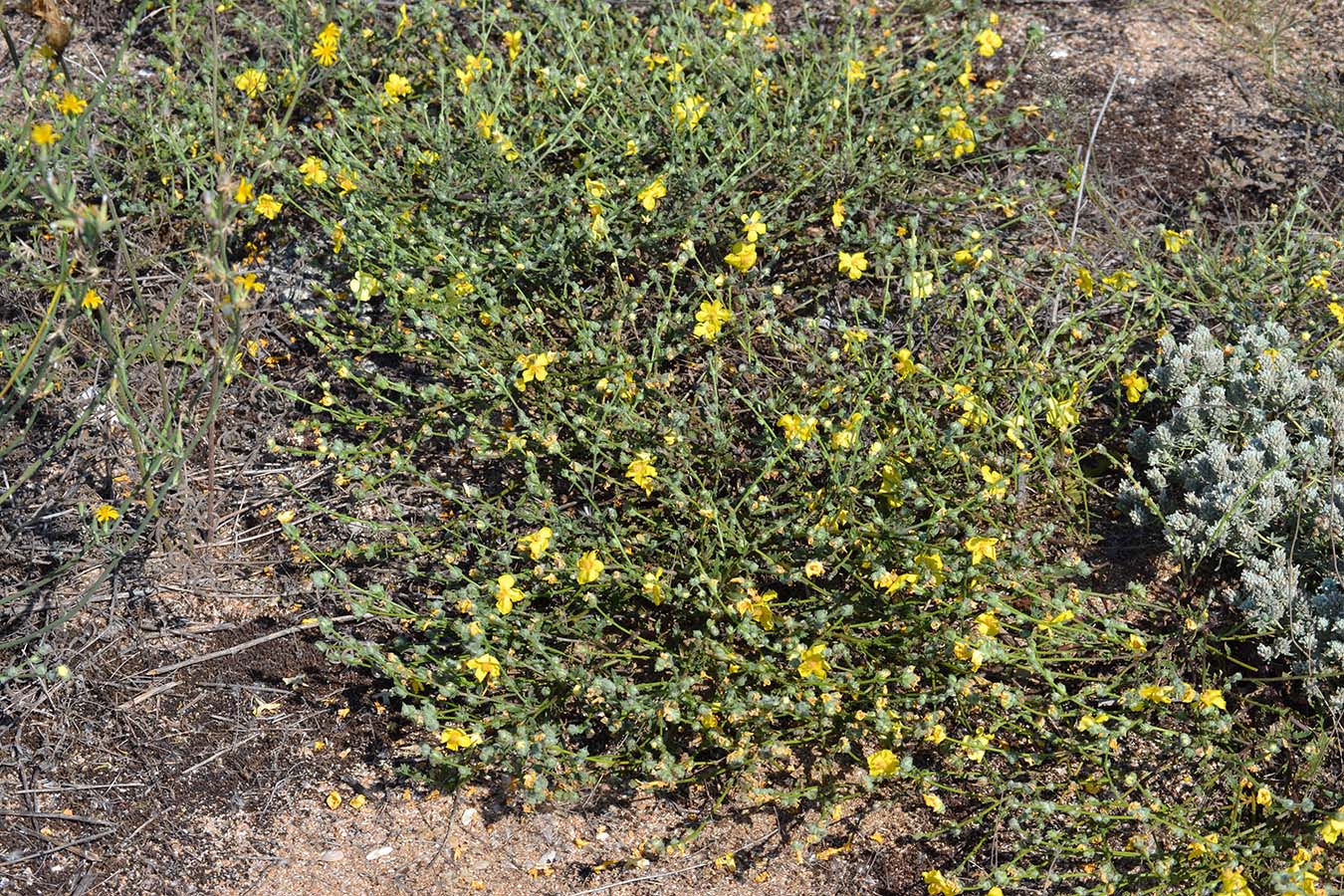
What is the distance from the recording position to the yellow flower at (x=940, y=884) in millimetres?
2486

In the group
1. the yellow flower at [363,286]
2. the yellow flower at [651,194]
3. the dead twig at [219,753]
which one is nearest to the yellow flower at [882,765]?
the dead twig at [219,753]

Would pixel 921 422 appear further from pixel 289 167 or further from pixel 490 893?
pixel 289 167

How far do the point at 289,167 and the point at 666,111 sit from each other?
1.10 m

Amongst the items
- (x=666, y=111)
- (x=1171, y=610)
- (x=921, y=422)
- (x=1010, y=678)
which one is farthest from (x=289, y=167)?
(x=1171, y=610)

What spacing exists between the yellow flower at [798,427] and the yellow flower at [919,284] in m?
0.48

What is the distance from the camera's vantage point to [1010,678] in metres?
2.86

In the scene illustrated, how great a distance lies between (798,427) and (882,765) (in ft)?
2.59

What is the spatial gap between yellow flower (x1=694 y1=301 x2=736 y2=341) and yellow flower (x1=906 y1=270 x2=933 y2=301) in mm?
461

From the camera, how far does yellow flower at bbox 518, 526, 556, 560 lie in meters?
2.78

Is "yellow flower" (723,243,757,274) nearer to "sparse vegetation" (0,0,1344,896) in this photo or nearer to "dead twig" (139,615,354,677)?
"sparse vegetation" (0,0,1344,896)

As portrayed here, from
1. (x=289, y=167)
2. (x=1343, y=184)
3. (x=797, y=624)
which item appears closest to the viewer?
(x=797, y=624)

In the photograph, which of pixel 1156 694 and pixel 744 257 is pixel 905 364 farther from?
pixel 1156 694

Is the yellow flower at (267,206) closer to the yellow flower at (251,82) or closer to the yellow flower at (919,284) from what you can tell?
the yellow flower at (251,82)

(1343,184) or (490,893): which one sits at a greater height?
(1343,184)
